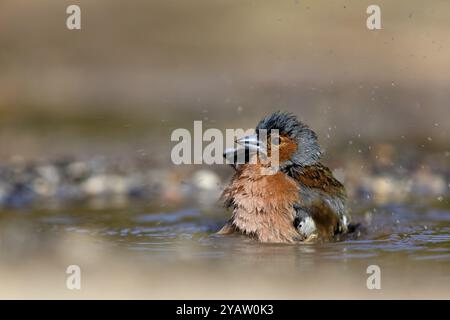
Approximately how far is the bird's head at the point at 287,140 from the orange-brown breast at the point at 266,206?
0.23 metres

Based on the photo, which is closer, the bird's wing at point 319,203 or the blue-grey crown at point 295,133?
the bird's wing at point 319,203

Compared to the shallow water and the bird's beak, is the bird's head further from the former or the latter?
the shallow water

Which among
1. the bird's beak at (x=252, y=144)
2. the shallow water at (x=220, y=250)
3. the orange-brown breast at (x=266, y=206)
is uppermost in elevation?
the bird's beak at (x=252, y=144)

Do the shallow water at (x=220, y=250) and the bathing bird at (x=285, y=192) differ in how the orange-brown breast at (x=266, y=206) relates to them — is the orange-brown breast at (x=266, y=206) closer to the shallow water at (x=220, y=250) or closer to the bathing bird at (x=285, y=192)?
the bathing bird at (x=285, y=192)

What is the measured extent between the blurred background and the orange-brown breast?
7.86ft

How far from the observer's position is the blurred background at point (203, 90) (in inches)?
440

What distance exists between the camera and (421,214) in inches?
364

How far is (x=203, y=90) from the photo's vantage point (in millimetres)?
14844

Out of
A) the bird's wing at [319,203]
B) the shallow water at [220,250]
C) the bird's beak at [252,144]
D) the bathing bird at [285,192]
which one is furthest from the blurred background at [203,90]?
the bird's beak at [252,144]

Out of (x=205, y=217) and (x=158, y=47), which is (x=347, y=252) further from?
(x=158, y=47)

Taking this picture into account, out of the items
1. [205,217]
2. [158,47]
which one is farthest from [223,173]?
[158,47]

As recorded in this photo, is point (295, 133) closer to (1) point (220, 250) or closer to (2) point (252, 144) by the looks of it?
(2) point (252, 144)

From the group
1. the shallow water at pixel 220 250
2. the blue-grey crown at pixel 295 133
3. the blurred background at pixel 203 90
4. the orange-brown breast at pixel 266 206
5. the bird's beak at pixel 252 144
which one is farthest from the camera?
the blurred background at pixel 203 90

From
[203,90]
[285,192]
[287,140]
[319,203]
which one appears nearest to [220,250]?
[285,192]
